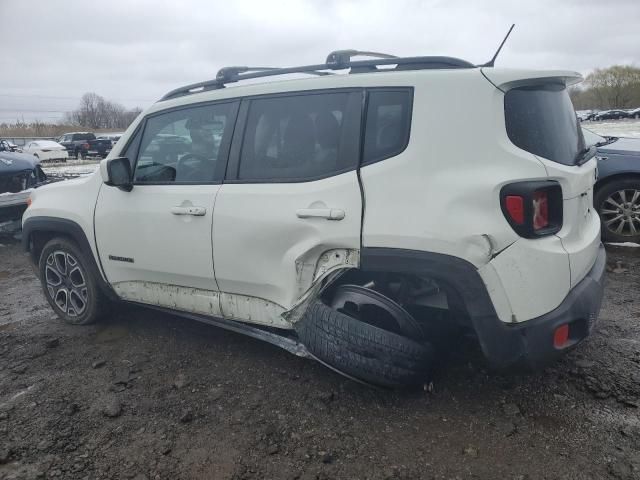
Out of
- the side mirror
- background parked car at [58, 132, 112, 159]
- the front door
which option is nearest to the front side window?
the front door

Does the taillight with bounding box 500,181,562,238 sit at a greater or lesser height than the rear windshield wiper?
lesser

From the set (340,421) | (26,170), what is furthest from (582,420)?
(26,170)

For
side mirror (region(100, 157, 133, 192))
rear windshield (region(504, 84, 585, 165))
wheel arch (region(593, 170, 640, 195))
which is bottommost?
wheel arch (region(593, 170, 640, 195))

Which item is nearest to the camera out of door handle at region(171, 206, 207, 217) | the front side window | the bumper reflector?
the bumper reflector

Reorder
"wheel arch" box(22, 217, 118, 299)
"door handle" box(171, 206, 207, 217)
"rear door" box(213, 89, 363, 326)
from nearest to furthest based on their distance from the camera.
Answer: "rear door" box(213, 89, 363, 326) < "door handle" box(171, 206, 207, 217) < "wheel arch" box(22, 217, 118, 299)

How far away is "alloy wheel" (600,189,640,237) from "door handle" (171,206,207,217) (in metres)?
4.79

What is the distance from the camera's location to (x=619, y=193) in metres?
5.69

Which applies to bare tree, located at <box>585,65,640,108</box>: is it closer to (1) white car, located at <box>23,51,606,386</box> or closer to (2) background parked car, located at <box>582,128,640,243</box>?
(2) background parked car, located at <box>582,128,640,243</box>

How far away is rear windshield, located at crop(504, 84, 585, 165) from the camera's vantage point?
2414mm

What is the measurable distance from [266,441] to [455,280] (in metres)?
1.24

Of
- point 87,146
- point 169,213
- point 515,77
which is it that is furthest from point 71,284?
point 87,146

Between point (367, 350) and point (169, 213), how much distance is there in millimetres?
1551

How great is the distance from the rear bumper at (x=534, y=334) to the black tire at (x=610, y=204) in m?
3.80

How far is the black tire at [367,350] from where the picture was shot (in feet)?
8.56
